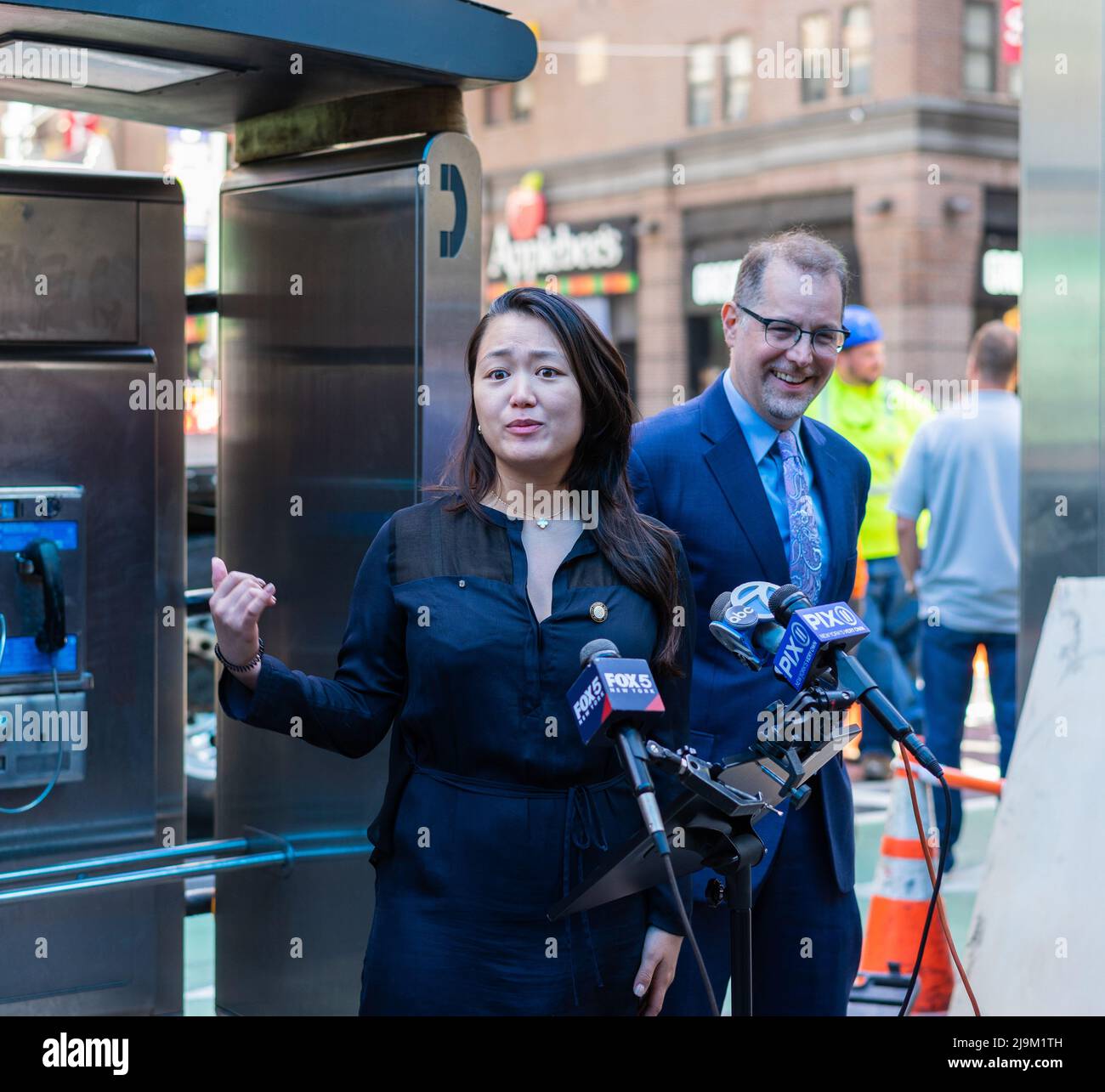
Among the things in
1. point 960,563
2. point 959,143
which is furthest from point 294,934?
point 959,143

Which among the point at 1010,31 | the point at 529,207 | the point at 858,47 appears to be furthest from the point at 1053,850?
the point at 529,207

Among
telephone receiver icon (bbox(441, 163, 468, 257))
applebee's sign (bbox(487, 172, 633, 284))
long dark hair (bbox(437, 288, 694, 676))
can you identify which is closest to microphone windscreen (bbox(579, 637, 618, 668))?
long dark hair (bbox(437, 288, 694, 676))

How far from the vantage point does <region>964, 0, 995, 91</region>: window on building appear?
20484 mm

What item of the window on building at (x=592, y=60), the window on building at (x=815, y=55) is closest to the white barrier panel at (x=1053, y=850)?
the window on building at (x=815, y=55)

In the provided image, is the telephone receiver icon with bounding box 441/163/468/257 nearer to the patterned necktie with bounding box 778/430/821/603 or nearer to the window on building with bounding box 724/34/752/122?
the patterned necktie with bounding box 778/430/821/603

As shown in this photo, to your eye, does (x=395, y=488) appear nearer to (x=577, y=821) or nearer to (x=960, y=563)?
(x=577, y=821)

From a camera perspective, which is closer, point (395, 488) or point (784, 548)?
point (784, 548)

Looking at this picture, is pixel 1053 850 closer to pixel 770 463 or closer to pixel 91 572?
pixel 770 463

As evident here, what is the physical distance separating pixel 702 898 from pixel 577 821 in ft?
2.14

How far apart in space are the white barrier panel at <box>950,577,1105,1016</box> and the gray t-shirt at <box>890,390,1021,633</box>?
242 cm

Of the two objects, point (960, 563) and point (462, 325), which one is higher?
point (462, 325)

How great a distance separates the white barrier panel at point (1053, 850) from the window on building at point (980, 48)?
58.9 feet

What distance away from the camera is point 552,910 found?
2.42 m

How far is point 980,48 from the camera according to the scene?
2055 cm
